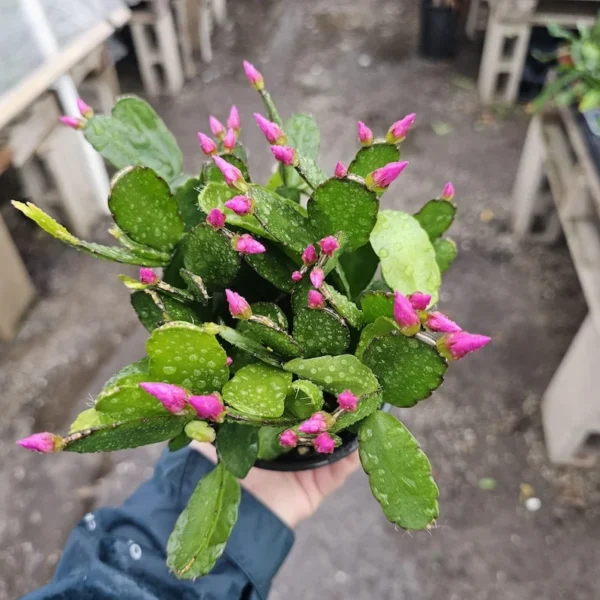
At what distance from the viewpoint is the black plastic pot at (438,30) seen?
7.87 feet

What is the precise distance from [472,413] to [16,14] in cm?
143

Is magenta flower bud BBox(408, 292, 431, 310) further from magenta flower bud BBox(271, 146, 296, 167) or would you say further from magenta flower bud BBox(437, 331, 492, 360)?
magenta flower bud BBox(271, 146, 296, 167)

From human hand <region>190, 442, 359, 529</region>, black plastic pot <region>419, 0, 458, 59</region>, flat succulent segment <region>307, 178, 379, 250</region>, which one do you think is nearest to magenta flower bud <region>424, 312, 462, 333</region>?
flat succulent segment <region>307, 178, 379, 250</region>

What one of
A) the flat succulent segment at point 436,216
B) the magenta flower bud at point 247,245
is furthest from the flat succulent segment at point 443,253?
the magenta flower bud at point 247,245

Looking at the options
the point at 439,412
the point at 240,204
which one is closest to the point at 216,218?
the point at 240,204

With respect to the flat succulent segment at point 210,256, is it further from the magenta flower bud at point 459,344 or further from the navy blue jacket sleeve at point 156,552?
the navy blue jacket sleeve at point 156,552

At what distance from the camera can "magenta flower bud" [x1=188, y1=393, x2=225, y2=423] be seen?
368 mm

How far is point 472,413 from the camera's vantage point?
4.45 ft

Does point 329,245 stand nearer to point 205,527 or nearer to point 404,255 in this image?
point 404,255

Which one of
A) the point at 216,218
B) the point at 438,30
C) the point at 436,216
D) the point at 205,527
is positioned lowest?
the point at 438,30

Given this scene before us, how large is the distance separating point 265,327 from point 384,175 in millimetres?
142

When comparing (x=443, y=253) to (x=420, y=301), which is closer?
(x=420, y=301)

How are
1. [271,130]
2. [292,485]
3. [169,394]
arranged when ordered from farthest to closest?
[292,485], [271,130], [169,394]

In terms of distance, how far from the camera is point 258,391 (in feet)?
1.39
